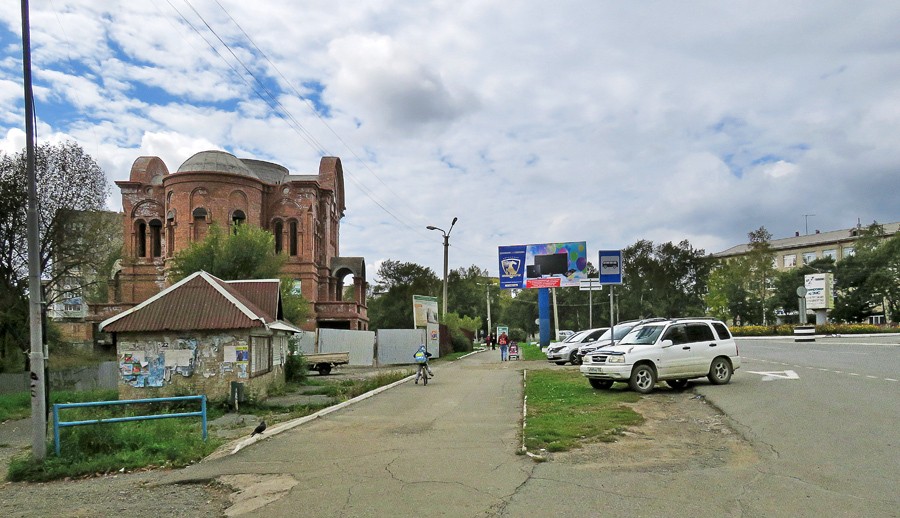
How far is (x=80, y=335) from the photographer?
50562mm

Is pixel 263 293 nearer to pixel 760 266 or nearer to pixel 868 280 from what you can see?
pixel 760 266

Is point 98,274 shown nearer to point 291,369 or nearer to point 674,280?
point 291,369

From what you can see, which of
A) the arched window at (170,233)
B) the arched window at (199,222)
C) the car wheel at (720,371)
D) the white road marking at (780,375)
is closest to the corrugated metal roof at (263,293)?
the car wheel at (720,371)

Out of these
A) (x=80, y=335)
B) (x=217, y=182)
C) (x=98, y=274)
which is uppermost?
(x=217, y=182)

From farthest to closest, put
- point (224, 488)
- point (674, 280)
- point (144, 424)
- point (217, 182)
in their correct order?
point (674, 280) < point (217, 182) < point (144, 424) < point (224, 488)

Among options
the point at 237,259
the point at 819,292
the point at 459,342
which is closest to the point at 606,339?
the point at 237,259

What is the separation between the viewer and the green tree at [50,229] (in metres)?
29.6

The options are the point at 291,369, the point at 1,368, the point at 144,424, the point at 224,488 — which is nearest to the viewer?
the point at 224,488

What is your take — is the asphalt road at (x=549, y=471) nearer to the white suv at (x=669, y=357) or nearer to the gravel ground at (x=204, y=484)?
the gravel ground at (x=204, y=484)

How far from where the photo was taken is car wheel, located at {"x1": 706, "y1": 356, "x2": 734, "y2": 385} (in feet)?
58.4

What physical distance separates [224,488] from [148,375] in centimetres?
1154

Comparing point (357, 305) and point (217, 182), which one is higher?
point (217, 182)

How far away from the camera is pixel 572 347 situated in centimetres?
3275

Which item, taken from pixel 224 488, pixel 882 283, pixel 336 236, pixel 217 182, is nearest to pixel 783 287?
pixel 882 283
